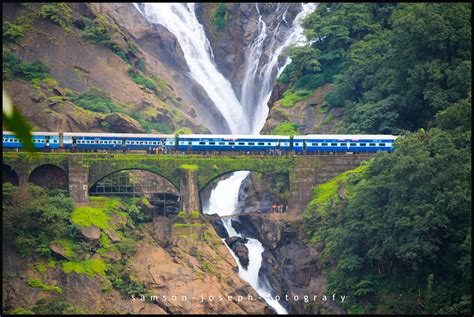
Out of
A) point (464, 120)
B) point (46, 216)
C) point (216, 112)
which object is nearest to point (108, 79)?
point (216, 112)

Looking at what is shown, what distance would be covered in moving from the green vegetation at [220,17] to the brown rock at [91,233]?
48477 millimetres

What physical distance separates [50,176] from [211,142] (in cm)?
1251

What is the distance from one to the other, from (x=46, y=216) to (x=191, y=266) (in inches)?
408

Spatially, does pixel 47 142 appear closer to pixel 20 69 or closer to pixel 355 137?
pixel 20 69

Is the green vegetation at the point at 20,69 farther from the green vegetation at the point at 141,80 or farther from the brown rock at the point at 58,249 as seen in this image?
the brown rock at the point at 58,249

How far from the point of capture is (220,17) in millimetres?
107500

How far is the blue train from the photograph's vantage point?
69.4 m

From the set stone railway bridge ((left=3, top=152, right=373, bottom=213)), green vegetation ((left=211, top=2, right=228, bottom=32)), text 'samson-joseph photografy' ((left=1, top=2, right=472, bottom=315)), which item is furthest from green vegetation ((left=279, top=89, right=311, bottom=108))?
green vegetation ((left=211, top=2, right=228, bottom=32))

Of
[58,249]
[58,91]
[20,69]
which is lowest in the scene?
[58,249]

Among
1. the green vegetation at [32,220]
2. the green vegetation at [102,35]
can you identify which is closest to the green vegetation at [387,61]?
the green vegetation at [102,35]

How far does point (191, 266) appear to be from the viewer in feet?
207

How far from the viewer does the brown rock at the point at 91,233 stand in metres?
62.5

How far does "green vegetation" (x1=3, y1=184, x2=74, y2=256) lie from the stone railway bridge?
451cm

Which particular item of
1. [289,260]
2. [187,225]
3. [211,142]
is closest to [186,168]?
[211,142]
